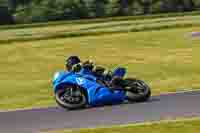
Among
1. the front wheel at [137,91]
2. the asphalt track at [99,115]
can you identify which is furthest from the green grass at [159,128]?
the front wheel at [137,91]

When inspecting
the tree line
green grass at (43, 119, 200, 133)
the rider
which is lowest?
green grass at (43, 119, 200, 133)

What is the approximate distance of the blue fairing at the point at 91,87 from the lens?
14609 millimetres

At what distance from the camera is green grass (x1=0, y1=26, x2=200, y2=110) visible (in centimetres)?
1919

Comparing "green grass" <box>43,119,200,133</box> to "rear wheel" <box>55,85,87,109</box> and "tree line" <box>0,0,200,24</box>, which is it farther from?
"tree line" <box>0,0,200,24</box>

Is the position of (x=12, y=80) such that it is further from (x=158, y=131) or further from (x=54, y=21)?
(x=54, y=21)

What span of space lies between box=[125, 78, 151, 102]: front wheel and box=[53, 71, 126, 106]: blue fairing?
0.19m

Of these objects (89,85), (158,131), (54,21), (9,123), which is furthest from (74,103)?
(54,21)

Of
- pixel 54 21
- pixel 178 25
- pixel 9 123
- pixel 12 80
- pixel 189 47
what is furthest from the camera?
pixel 54 21

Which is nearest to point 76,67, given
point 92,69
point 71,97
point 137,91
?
point 92,69

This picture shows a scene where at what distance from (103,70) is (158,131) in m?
4.04

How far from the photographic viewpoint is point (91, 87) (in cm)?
1461

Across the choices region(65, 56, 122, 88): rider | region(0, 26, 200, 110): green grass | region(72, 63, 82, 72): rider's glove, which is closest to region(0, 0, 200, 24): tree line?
region(0, 26, 200, 110): green grass

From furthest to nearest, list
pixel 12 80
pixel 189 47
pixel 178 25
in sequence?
pixel 178 25, pixel 189 47, pixel 12 80

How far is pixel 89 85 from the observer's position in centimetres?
1461
